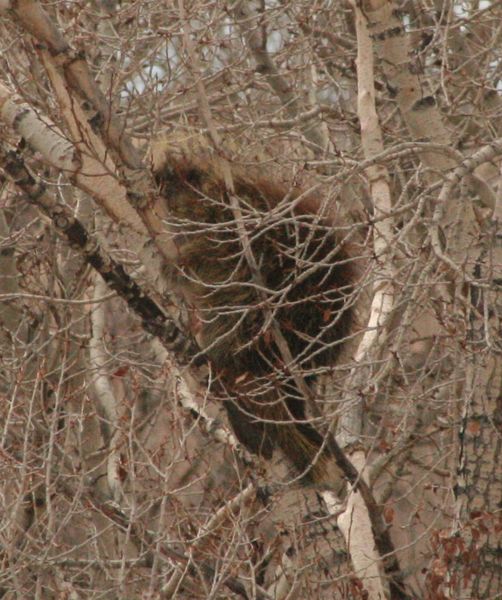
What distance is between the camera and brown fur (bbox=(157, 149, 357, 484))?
4777 millimetres

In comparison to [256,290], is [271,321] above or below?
above

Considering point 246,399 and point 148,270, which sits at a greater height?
point 148,270

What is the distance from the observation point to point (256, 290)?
4820 mm

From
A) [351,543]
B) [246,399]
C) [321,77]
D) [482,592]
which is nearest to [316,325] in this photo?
[246,399]

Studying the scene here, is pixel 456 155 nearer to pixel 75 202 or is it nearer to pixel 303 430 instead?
pixel 303 430

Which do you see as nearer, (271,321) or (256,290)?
(271,321)

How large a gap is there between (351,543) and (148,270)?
4.76 ft

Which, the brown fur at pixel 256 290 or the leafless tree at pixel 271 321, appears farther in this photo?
the brown fur at pixel 256 290

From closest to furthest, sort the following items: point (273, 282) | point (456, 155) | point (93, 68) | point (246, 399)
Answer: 1. point (456, 155)
2. point (246, 399)
3. point (273, 282)
4. point (93, 68)

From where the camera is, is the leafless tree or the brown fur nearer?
the leafless tree

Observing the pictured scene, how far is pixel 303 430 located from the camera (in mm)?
4969

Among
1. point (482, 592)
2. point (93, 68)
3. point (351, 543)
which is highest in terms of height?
point (93, 68)

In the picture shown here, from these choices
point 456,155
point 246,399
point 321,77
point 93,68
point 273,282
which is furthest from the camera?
point 321,77

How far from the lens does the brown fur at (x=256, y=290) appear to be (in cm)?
478
